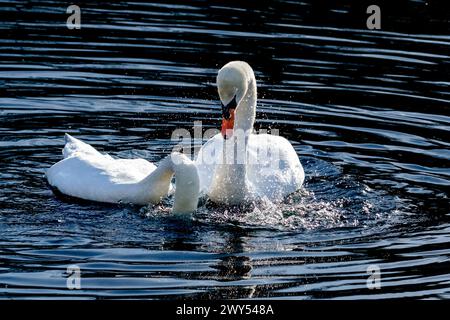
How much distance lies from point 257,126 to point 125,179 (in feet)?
13.4

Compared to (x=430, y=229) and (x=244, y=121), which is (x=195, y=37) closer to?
(x=244, y=121)

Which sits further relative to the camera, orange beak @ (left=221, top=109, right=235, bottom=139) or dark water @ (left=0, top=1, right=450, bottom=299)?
orange beak @ (left=221, top=109, right=235, bottom=139)

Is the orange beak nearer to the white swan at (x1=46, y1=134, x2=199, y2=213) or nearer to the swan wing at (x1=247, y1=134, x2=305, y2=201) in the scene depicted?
the white swan at (x1=46, y1=134, x2=199, y2=213)

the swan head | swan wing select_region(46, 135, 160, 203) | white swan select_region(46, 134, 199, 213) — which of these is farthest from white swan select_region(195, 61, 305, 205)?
swan wing select_region(46, 135, 160, 203)

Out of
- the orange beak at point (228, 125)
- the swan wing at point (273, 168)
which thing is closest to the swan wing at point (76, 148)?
the swan wing at point (273, 168)

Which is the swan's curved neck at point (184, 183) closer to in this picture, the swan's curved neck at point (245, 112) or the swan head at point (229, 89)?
the swan head at point (229, 89)

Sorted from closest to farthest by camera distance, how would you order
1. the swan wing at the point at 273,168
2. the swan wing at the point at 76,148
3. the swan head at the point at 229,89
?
the swan head at the point at 229,89
the swan wing at the point at 273,168
the swan wing at the point at 76,148

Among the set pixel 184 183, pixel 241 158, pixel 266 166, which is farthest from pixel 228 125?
pixel 266 166

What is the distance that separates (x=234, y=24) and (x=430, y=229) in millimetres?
10026

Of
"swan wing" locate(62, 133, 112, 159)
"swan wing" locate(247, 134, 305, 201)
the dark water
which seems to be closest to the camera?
the dark water

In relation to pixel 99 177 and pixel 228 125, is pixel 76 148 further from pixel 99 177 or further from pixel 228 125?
pixel 228 125

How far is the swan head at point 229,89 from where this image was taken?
40.8 feet

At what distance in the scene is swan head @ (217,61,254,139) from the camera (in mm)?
12438
